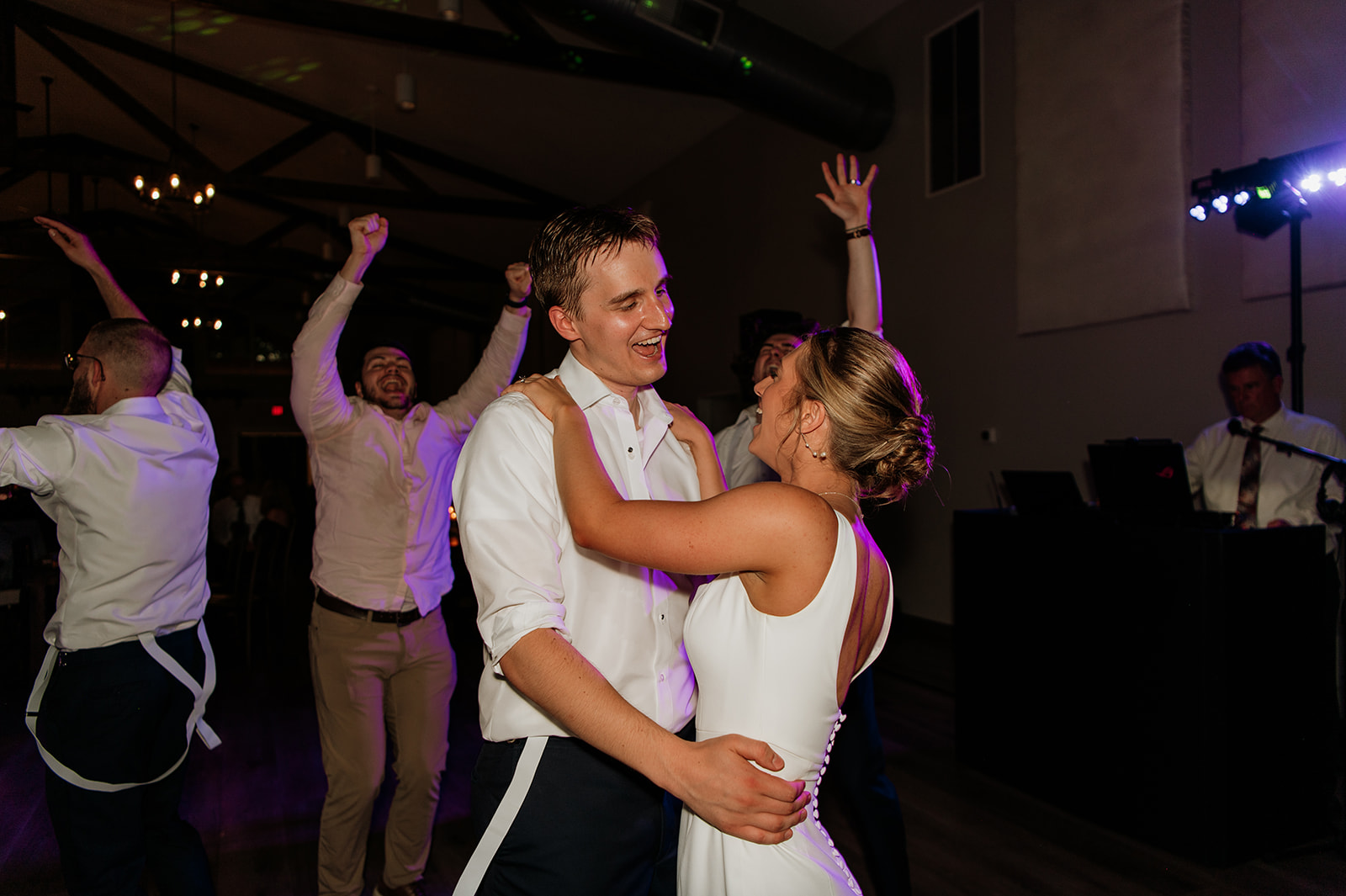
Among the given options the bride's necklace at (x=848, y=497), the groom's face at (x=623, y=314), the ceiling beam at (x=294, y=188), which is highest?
the ceiling beam at (x=294, y=188)

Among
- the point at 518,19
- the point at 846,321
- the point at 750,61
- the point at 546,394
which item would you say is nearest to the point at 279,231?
the point at 518,19

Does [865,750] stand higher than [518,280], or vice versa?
[518,280]

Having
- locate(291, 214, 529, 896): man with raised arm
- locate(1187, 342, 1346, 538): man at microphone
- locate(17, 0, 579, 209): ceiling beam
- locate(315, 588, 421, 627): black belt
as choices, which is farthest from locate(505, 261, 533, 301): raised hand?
locate(17, 0, 579, 209): ceiling beam

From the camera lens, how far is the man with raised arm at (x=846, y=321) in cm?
245

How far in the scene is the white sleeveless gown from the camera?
131 cm

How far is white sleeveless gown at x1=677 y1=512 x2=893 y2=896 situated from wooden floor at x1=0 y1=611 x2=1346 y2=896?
188cm

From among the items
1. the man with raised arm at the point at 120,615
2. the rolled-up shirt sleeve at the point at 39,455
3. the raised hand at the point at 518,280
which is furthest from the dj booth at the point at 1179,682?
the rolled-up shirt sleeve at the point at 39,455

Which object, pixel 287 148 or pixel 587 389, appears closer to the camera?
pixel 587 389

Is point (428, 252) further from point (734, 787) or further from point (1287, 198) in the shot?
point (734, 787)

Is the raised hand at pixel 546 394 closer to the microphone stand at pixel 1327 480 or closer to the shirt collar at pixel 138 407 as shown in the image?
the shirt collar at pixel 138 407

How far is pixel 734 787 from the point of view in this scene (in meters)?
1.08

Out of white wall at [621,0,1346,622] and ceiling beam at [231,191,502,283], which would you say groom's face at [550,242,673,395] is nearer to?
white wall at [621,0,1346,622]

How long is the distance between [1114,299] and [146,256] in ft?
36.9

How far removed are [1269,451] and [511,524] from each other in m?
4.25
